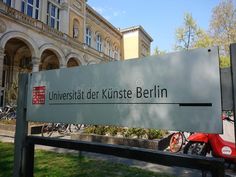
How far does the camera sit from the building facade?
51.4 feet

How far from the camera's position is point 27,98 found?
312 centimetres

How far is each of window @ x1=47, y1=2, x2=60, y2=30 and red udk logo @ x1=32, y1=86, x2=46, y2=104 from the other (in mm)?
20133

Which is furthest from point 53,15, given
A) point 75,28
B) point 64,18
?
point 75,28

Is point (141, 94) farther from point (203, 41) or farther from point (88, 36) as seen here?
point (88, 36)

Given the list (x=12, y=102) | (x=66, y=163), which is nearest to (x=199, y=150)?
(x=66, y=163)

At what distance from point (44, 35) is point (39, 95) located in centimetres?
1652

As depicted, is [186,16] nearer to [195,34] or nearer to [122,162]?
[195,34]

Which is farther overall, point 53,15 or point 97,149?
point 53,15

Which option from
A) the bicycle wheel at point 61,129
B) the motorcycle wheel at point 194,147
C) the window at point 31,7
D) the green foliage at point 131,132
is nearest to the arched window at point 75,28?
the window at point 31,7

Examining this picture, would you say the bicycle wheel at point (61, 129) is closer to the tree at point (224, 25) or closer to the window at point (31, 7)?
the window at point (31, 7)

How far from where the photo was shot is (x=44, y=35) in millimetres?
18234

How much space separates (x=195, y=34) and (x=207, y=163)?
20787 millimetres

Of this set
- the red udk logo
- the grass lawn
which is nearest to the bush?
the grass lawn

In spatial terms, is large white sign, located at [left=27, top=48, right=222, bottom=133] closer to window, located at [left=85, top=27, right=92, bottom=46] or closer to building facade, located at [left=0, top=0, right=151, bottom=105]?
building facade, located at [left=0, top=0, right=151, bottom=105]
